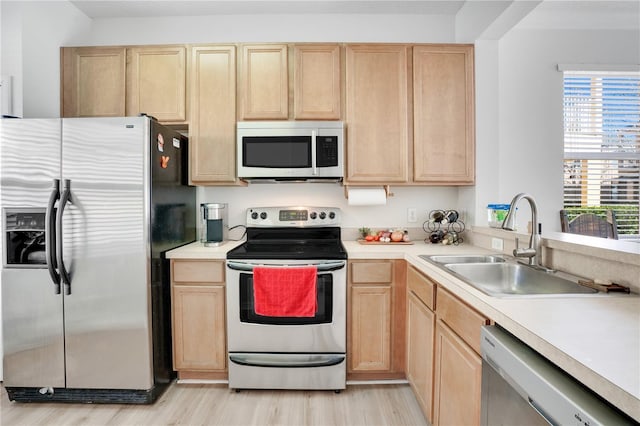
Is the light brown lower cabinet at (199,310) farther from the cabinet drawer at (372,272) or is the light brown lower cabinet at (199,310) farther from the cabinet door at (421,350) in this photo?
the cabinet door at (421,350)

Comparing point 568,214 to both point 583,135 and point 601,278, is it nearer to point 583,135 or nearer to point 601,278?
point 583,135

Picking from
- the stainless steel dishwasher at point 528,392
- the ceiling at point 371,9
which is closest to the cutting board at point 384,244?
the stainless steel dishwasher at point 528,392

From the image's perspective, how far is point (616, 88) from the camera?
2.89 metres

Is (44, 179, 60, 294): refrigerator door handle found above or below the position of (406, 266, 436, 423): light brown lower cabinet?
above

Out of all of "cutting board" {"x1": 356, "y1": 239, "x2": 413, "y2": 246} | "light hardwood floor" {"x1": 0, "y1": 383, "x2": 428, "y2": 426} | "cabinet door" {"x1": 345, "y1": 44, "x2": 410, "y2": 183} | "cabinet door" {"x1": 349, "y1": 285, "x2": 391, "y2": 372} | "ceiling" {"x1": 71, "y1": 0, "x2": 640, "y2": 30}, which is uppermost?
"ceiling" {"x1": 71, "y1": 0, "x2": 640, "y2": 30}

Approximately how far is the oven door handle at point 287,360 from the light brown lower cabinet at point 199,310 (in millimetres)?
155

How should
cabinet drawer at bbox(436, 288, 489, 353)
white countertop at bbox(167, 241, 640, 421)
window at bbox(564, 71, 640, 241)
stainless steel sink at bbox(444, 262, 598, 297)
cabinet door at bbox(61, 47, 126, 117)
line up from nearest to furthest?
white countertop at bbox(167, 241, 640, 421)
cabinet drawer at bbox(436, 288, 489, 353)
stainless steel sink at bbox(444, 262, 598, 297)
cabinet door at bbox(61, 47, 126, 117)
window at bbox(564, 71, 640, 241)

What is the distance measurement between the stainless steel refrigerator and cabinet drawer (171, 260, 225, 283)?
15 cm

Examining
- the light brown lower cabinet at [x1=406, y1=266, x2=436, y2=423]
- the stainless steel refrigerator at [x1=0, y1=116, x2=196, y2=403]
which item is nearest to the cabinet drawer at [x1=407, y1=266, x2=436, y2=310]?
the light brown lower cabinet at [x1=406, y1=266, x2=436, y2=423]

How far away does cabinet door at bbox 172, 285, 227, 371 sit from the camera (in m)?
2.09

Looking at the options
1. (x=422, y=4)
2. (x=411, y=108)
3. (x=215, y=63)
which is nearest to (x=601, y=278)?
(x=411, y=108)

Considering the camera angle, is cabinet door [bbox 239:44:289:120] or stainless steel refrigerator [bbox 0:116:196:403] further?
cabinet door [bbox 239:44:289:120]

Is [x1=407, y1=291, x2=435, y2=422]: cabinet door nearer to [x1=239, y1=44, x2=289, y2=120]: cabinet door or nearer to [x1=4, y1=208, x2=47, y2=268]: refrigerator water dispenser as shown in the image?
[x1=239, y1=44, x2=289, y2=120]: cabinet door

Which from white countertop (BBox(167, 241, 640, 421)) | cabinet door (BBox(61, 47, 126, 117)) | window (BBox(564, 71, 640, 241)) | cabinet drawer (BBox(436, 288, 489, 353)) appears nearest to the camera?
white countertop (BBox(167, 241, 640, 421))
